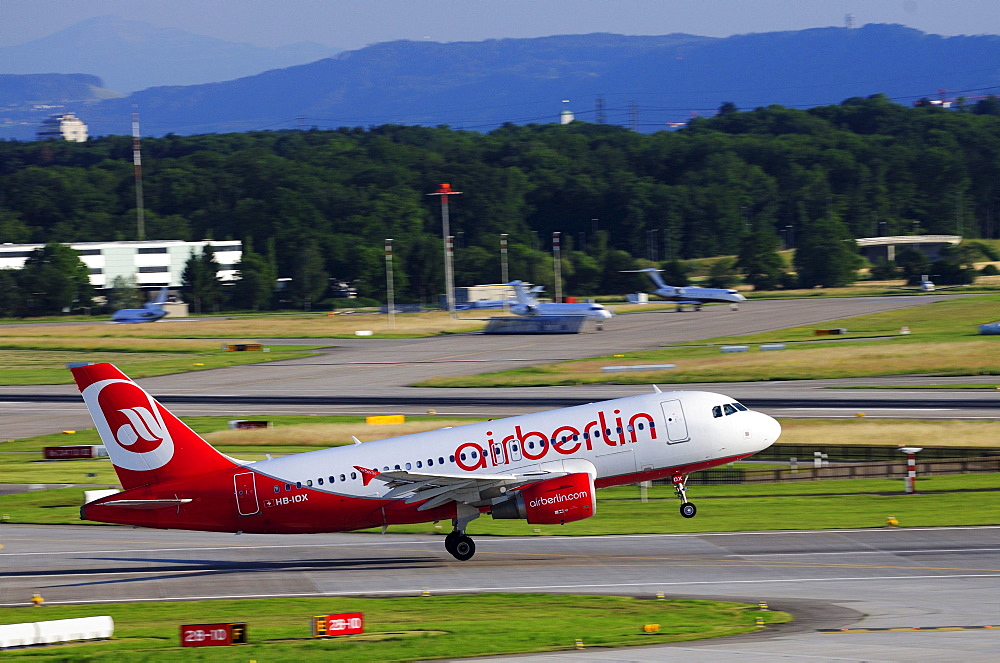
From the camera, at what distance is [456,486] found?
119 feet

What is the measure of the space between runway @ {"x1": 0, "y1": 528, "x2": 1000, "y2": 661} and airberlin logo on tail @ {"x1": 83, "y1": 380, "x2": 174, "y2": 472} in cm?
398

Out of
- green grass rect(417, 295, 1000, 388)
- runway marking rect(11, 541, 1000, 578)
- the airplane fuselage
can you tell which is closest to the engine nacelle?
the airplane fuselage

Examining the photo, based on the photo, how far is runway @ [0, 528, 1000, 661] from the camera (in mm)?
26891

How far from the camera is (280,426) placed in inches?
2805

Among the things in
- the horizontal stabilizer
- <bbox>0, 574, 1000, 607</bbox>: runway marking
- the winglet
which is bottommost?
<bbox>0, 574, 1000, 607</bbox>: runway marking

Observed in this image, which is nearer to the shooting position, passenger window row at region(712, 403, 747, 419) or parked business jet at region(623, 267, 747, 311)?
passenger window row at region(712, 403, 747, 419)

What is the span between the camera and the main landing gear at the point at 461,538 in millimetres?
37219

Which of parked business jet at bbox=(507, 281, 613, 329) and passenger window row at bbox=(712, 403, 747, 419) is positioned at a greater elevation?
parked business jet at bbox=(507, 281, 613, 329)

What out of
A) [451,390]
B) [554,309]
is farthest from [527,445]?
[554,309]

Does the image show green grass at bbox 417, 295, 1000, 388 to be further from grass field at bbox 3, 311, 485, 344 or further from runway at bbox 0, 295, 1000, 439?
grass field at bbox 3, 311, 485, 344

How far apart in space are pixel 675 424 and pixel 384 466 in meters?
10.0

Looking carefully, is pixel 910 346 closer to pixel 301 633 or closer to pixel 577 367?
pixel 577 367

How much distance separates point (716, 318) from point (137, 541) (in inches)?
4298

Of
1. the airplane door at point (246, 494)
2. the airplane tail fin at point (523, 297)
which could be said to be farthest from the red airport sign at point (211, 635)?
the airplane tail fin at point (523, 297)
